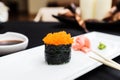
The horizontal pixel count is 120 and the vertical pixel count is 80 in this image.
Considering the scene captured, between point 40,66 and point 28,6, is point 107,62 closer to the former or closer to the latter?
point 40,66

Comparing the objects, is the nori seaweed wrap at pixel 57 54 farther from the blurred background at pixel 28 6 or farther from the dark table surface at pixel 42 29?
the blurred background at pixel 28 6

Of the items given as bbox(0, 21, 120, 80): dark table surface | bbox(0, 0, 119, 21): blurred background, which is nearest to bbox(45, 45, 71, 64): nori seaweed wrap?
bbox(0, 21, 120, 80): dark table surface

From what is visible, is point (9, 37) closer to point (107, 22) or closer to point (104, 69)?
point (104, 69)

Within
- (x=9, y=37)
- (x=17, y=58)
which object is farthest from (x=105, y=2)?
(x=17, y=58)

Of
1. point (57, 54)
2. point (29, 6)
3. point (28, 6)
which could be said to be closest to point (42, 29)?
point (57, 54)

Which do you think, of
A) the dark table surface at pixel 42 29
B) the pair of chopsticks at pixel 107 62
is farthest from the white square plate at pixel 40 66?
the dark table surface at pixel 42 29

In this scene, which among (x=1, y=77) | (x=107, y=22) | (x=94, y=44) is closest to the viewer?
(x=1, y=77)

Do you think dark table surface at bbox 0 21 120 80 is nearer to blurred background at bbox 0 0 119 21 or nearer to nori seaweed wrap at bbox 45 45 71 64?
nori seaweed wrap at bbox 45 45 71 64
